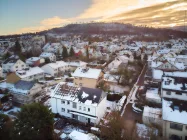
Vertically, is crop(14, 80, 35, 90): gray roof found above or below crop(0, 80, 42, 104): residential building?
above

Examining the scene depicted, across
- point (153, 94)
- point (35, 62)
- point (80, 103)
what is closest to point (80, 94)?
point (80, 103)

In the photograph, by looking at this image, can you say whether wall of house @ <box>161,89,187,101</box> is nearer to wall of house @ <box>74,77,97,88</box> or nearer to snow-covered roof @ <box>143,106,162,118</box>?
snow-covered roof @ <box>143,106,162,118</box>

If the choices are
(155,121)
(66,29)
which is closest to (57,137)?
(155,121)

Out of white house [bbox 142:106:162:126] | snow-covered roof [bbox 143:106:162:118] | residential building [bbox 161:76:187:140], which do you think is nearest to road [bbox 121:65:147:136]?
white house [bbox 142:106:162:126]

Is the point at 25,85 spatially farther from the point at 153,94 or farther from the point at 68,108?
the point at 153,94

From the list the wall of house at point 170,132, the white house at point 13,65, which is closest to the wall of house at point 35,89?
the white house at point 13,65

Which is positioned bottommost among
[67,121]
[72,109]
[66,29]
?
[67,121]

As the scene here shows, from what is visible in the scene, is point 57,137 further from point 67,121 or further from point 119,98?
point 119,98
